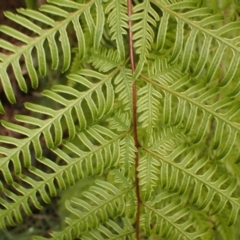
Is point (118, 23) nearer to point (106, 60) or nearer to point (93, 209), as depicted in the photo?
point (106, 60)

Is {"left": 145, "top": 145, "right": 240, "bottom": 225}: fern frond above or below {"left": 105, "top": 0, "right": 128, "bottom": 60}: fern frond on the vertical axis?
below

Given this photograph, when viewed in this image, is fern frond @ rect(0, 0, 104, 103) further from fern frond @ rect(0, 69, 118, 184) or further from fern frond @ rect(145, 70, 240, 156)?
fern frond @ rect(145, 70, 240, 156)

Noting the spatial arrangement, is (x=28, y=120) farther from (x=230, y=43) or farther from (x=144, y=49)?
(x=230, y=43)

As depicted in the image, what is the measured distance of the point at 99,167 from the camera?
103 centimetres

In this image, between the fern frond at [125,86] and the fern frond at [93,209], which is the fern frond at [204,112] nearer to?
the fern frond at [125,86]

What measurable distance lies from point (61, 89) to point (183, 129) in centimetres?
26

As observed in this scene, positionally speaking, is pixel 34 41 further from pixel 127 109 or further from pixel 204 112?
pixel 204 112

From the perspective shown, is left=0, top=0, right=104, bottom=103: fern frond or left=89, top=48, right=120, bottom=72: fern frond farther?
left=89, top=48, right=120, bottom=72: fern frond

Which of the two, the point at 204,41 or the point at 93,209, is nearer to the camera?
the point at 204,41

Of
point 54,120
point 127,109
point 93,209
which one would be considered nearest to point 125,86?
point 127,109

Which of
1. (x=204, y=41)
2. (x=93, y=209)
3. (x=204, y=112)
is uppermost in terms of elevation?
(x=204, y=41)

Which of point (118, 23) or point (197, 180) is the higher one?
point (118, 23)

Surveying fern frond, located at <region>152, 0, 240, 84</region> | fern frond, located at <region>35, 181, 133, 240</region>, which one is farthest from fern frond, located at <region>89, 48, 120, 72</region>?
fern frond, located at <region>35, 181, 133, 240</region>

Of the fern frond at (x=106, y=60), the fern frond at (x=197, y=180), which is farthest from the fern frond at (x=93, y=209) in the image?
the fern frond at (x=106, y=60)
